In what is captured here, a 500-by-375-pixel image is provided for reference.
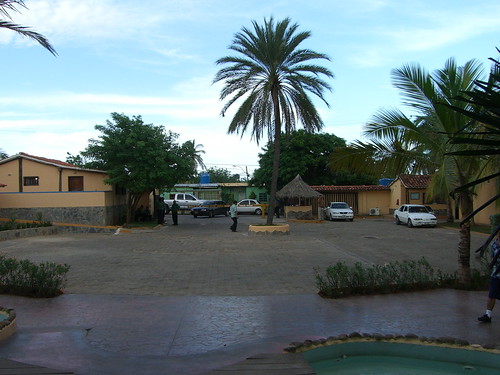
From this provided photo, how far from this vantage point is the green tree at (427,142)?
8.83 metres

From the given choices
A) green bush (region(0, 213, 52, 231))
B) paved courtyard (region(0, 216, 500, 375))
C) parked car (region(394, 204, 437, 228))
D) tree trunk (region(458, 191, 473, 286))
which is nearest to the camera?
paved courtyard (region(0, 216, 500, 375))

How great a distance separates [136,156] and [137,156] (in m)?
0.05

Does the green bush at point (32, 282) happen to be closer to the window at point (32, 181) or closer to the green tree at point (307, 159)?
the window at point (32, 181)

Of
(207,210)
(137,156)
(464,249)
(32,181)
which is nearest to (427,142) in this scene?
(464,249)

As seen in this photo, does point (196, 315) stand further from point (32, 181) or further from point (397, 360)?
point (32, 181)

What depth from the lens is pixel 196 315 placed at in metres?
6.80

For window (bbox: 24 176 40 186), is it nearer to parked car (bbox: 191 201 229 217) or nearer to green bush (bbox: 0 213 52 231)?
green bush (bbox: 0 213 52 231)

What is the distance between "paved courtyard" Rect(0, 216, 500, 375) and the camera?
5000 millimetres

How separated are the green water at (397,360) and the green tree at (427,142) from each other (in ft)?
13.0

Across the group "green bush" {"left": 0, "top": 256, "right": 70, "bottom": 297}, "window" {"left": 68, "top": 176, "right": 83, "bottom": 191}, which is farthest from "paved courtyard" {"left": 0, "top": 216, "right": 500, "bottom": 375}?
"window" {"left": 68, "top": 176, "right": 83, "bottom": 191}

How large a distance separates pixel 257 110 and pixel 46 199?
489 inches

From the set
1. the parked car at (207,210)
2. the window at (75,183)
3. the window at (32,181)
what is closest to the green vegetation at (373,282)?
the window at (75,183)

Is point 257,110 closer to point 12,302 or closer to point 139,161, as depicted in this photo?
point 139,161

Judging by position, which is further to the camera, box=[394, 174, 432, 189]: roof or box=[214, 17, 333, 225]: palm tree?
box=[394, 174, 432, 189]: roof
